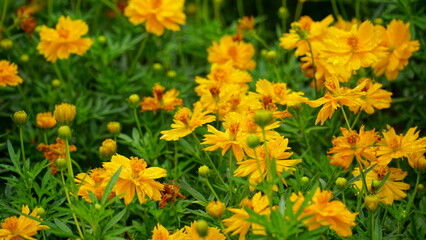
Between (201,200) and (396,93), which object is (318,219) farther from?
(396,93)

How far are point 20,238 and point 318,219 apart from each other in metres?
0.63

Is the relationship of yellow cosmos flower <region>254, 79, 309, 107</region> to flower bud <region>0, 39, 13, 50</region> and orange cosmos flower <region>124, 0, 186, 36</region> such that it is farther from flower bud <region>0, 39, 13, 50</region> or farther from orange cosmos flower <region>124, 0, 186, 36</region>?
flower bud <region>0, 39, 13, 50</region>

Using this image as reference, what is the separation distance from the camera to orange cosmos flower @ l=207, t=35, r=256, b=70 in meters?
2.04

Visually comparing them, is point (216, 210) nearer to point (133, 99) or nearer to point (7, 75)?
point (133, 99)

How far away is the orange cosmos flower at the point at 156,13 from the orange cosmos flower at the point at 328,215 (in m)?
1.11

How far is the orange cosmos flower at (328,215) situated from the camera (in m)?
1.06

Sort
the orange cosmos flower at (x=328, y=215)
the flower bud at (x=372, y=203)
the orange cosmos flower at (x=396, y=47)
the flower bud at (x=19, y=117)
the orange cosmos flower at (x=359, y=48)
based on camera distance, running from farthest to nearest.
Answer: the orange cosmos flower at (x=396, y=47) → the orange cosmos flower at (x=359, y=48) → the flower bud at (x=19, y=117) → the flower bud at (x=372, y=203) → the orange cosmos flower at (x=328, y=215)

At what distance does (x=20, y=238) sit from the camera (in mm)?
1294

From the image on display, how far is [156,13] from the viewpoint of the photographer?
204 cm

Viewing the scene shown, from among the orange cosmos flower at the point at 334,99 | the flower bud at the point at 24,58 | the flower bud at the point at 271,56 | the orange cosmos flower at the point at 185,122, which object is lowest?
the flower bud at the point at 24,58

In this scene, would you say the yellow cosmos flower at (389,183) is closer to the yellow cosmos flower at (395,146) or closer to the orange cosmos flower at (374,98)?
the yellow cosmos flower at (395,146)

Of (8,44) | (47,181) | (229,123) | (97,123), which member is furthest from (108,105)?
(229,123)

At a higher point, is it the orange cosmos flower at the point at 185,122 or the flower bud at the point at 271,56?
the orange cosmos flower at the point at 185,122

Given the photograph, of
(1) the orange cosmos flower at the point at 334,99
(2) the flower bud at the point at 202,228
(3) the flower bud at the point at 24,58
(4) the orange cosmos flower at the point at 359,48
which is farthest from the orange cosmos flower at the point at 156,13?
(2) the flower bud at the point at 202,228
